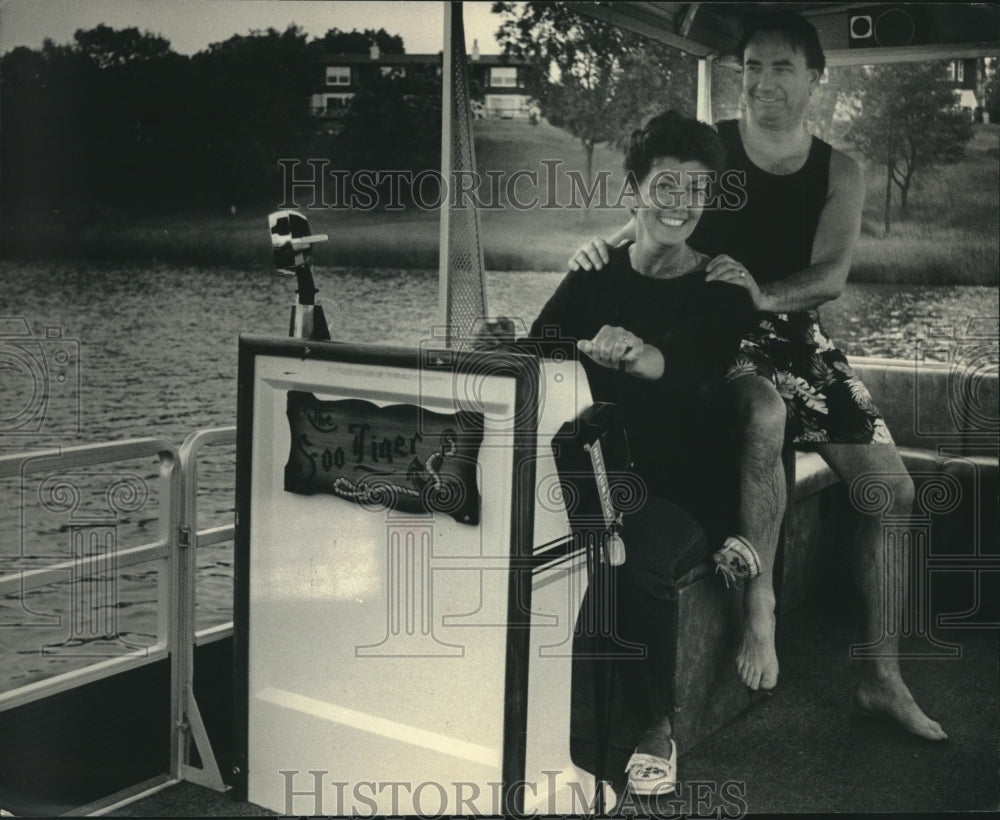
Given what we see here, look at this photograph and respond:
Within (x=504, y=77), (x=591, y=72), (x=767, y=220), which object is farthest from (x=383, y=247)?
(x=767, y=220)

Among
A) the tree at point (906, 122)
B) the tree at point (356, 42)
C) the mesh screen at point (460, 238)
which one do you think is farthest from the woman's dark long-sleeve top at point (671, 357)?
the tree at point (356, 42)

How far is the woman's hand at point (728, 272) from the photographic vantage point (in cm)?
266

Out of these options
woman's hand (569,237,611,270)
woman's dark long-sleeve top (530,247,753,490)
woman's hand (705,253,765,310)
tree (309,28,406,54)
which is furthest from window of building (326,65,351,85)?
woman's hand (705,253,765,310)

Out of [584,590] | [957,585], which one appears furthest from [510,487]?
[957,585]

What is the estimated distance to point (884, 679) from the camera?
111 inches

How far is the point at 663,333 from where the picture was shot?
2.65 m

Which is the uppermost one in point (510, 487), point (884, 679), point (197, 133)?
point (197, 133)

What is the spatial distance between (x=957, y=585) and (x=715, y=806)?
703 mm

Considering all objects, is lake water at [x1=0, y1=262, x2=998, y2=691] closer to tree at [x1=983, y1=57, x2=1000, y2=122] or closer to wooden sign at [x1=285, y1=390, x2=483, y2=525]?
wooden sign at [x1=285, y1=390, x2=483, y2=525]

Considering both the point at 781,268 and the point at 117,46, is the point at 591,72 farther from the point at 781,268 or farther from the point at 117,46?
the point at 117,46

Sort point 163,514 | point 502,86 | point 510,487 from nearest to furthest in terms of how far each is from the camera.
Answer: point 510,487
point 502,86
point 163,514

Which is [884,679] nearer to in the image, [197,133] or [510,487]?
[510,487]

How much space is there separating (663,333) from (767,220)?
0.31 metres

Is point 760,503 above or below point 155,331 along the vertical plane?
below
